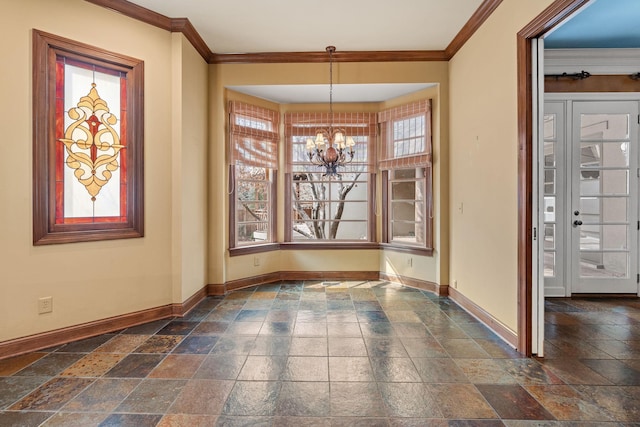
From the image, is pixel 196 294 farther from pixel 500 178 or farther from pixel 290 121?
pixel 500 178

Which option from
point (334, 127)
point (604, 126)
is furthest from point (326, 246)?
point (604, 126)

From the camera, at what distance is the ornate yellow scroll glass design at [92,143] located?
2.89 m

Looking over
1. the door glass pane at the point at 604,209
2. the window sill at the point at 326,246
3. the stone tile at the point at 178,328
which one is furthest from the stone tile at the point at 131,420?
the door glass pane at the point at 604,209

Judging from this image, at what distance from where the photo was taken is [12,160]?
258 centimetres

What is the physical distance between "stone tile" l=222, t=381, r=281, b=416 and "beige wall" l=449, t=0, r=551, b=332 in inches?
82.0

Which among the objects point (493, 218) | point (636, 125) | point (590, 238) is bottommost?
point (590, 238)

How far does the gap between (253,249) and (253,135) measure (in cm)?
163

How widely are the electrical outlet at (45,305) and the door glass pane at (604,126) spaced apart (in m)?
6.02

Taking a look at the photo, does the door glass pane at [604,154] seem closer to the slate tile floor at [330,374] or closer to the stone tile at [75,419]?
the slate tile floor at [330,374]

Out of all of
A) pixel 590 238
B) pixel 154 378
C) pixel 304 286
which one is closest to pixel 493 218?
pixel 590 238

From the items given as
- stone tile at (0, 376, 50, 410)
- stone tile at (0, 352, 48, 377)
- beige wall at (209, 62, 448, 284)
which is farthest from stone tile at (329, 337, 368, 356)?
stone tile at (0, 352, 48, 377)

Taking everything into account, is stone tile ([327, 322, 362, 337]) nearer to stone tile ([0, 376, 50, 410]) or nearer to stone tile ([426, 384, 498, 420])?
stone tile ([426, 384, 498, 420])

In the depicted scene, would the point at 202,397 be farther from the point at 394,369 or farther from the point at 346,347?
the point at 394,369

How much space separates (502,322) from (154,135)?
382 cm
